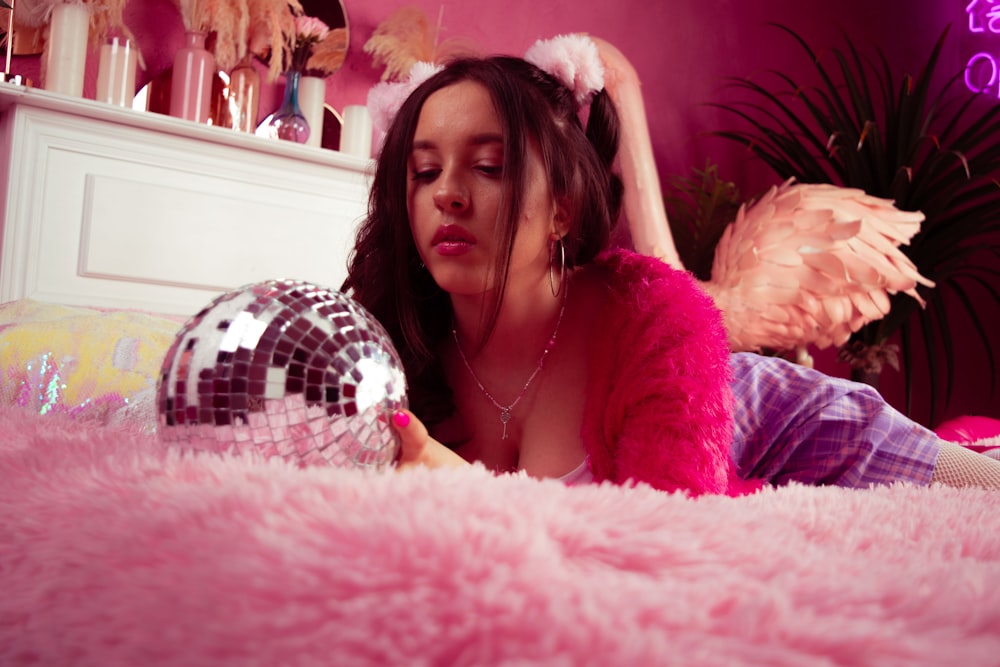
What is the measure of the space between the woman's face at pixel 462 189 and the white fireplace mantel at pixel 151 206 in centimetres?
117

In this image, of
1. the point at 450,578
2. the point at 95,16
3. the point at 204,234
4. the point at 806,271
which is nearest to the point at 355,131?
the point at 204,234

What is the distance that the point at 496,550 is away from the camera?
27 centimetres

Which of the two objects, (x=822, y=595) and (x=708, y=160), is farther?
(x=708, y=160)

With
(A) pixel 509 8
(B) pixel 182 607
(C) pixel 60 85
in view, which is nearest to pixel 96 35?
(C) pixel 60 85

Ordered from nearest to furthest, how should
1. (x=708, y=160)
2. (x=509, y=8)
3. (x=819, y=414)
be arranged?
(x=819, y=414), (x=509, y=8), (x=708, y=160)

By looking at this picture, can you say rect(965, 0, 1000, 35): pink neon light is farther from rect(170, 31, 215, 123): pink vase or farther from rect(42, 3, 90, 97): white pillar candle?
rect(42, 3, 90, 97): white pillar candle

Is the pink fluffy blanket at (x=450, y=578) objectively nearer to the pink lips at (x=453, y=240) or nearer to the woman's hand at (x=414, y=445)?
the woman's hand at (x=414, y=445)

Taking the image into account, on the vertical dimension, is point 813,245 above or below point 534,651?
above

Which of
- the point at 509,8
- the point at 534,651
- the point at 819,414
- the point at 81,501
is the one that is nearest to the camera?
the point at 534,651

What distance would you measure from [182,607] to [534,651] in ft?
0.37

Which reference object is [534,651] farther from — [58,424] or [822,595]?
[58,424]

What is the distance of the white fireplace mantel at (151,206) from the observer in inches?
72.6

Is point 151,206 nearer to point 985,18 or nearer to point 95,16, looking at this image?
point 95,16

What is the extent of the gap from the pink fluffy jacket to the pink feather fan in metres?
0.91
